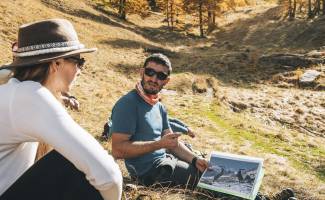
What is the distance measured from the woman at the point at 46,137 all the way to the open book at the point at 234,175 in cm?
244

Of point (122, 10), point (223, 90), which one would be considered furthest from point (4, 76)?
point (122, 10)

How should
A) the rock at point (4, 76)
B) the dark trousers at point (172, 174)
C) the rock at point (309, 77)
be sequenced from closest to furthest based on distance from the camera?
1. the rock at point (4, 76)
2. the dark trousers at point (172, 174)
3. the rock at point (309, 77)

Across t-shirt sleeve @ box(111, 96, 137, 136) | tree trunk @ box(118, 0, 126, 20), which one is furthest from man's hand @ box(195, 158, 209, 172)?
tree trunk @ box(118, 0, 126, 20)

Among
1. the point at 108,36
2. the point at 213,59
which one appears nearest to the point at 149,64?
the point at 213,59

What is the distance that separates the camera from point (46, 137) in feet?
8.83

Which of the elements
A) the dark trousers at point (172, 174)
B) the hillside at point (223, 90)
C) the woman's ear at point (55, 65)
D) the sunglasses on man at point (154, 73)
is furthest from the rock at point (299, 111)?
the woman's ear at point (55, 65)

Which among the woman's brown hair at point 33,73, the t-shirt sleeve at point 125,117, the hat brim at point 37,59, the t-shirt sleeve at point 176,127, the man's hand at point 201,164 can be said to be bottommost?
the man's hand at point 201,164

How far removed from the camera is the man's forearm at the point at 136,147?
16.9ft

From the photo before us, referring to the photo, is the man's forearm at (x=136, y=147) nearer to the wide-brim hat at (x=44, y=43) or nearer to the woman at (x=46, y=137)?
the woman at (x=46, y=137)

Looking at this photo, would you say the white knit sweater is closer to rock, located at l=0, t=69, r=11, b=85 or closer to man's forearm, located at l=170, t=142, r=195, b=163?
rock, located at l=0, t=69, r=11, b=85

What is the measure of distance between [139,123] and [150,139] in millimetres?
258

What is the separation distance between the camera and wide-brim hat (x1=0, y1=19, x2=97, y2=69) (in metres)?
3.00

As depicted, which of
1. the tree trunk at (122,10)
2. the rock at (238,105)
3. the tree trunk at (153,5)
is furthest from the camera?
the tree trunk at (153,5)

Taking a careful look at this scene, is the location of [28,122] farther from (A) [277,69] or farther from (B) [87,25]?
(B) [87,25]
